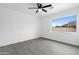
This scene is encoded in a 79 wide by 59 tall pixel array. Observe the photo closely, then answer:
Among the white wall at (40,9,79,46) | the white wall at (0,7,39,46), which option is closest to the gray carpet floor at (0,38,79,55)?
the white wall at (40,9,79,46)

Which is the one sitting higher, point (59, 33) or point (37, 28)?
point (37, 28)

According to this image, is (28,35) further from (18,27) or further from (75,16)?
(75,16)

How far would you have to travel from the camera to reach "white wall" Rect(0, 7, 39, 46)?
3.71 metres

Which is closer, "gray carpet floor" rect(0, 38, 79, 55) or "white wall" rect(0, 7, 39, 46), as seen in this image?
"gray carpet floor" rect(0, 38, 79, 55)

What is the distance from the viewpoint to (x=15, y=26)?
14.2 ft

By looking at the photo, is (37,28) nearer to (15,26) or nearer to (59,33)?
(59,33)

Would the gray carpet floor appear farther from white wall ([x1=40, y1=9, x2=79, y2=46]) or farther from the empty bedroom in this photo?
white wall ([x1=40, y1=9, x2=79, y2=46])

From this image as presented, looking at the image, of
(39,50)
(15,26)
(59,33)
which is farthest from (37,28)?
(39,50)

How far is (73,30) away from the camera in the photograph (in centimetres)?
404

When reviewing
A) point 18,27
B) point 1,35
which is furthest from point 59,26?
point 1,35

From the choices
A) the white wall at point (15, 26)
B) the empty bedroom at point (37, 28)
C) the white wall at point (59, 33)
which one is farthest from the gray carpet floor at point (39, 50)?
the white wall at point (15, 26)

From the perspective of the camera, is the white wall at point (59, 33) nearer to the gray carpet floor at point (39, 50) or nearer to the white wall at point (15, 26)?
the gray carpet floor at point (39, 50)

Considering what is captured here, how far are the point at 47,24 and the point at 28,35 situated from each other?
2046 millimetres

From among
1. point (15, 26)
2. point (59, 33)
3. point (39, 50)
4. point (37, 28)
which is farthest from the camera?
point (37, 28)
